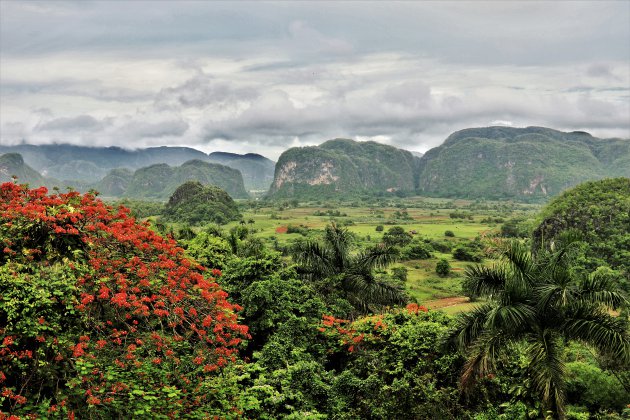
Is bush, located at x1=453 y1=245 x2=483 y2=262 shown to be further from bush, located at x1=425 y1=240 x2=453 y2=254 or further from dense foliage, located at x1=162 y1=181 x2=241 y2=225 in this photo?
dense foliage, located at x1=162 y1=181 x2=241 y2=225

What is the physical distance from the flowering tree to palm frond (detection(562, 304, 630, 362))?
6.92 meters

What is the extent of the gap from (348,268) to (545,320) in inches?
Result: 362

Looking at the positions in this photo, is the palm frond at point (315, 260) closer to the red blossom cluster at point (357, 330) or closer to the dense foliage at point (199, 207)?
the red blossom cluster at point (357, 330)

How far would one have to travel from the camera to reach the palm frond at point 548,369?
330 inches

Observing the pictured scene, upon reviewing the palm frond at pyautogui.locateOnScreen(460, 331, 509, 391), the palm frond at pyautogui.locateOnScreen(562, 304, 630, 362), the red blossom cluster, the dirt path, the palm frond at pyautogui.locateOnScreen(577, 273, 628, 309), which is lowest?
the dirt path

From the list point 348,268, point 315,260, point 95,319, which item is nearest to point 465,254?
point 348,268

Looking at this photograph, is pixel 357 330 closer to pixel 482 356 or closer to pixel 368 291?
pixel 368 291

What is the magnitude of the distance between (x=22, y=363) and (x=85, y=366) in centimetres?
93

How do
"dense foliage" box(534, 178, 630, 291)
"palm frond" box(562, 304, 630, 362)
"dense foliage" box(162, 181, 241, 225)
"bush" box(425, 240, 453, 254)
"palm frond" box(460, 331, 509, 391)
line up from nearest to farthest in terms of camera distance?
"palm frond" box(562, 304, 630, 362) → "palm frond" box(460, 331, 509, 391) → "dense foliage" box(534, 178, 630, 291) → "bush" box(425, 240, 453, 254) → "dense foliage" box(162, 181, 241, 225)

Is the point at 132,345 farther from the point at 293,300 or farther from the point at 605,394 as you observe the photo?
the point at 605,394

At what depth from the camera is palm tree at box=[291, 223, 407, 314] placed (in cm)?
1683

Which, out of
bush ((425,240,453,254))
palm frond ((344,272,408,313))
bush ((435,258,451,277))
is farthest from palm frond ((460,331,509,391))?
bush ((425,240,453,254))

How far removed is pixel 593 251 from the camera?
120 feet

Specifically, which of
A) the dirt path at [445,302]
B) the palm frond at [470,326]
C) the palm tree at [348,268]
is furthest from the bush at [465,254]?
the palm frond at [470,326]
